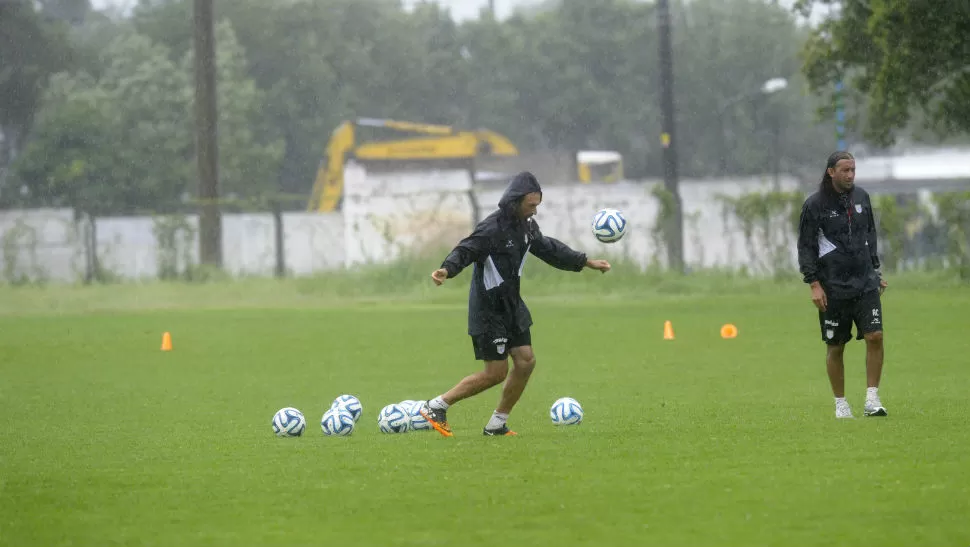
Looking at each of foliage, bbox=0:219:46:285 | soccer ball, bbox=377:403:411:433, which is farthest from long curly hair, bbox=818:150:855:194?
foliage, bbox=0:219:46:285

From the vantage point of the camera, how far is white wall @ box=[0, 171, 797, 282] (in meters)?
38.2

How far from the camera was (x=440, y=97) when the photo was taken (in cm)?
8688

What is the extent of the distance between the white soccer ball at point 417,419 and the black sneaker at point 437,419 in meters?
0.14

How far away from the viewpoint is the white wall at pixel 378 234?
38250 millimetres

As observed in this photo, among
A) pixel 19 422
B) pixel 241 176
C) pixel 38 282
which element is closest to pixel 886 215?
pixel 38 282

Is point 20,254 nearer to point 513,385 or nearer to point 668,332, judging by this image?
point 668,332

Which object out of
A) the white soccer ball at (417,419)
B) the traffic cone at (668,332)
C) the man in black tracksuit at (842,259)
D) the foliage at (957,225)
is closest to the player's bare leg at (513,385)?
the white soccer ball at (417,419)

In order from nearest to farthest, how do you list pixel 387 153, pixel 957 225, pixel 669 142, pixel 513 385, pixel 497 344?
pixel 497 344 → pixel 513 385 → pixel 957 225 → pixel 669 142 → pixel 387 153

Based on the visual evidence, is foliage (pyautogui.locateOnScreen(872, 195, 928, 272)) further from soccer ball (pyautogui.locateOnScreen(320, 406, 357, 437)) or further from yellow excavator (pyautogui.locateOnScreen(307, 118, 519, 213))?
soccer ball (pyautogui.locateOnScreen(320, 406, 357, 437))

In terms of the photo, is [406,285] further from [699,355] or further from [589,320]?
[699,355]

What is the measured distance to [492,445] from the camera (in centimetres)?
1137

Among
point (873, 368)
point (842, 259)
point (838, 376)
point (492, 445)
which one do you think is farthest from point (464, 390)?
point (873, 368)

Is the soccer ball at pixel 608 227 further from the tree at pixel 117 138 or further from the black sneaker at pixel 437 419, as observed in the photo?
the tree at pixel 117 138

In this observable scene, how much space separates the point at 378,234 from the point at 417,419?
93.4 ft
